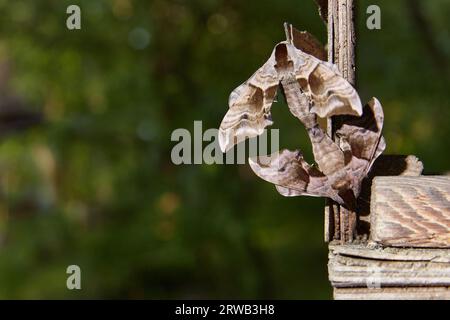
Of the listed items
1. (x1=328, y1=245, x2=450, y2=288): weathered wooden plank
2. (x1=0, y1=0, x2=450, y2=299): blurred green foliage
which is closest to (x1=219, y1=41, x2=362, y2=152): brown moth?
(x1=328, y1=245, x2=450, y2=288): weathered wooden plank

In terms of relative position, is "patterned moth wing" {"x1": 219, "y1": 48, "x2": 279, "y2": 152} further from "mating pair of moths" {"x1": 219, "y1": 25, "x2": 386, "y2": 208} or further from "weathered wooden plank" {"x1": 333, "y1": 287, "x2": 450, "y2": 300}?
"weathered wooden plank" {"x1": 333, "y1": 287, "x2": 450, "y2": 300}

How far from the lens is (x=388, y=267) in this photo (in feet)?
6.19

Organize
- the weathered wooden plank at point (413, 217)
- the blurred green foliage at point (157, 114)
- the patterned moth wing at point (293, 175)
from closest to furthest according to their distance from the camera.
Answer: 1. the weathered wooden plank at point (413, 217)
2. the patterned moth wing at point (293, 175)
3. the blurred green foliage at point (157, 114)

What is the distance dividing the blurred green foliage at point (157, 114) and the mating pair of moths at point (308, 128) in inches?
152

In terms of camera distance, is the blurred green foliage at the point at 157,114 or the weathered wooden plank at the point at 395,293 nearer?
the weathered wooden plank at the point at 395,293

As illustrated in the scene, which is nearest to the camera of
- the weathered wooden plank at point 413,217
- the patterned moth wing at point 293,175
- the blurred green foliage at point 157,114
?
the weathered wooden plank at point 413,217

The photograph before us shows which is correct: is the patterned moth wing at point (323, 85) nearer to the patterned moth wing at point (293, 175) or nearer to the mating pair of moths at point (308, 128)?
the mating pair of moths at point (308, 128)

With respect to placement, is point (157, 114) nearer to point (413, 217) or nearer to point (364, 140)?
point (364, 140)

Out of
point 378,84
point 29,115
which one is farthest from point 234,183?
point 29,115

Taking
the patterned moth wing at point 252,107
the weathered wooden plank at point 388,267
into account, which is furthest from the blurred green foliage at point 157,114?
the weathered wooden plank at point 388,267

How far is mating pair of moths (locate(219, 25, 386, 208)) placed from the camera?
6.29ft

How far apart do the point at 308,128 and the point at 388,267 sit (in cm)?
41

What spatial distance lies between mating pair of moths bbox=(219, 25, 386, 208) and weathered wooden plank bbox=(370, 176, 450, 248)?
0.13m

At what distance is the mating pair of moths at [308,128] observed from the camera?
192 centimetres
